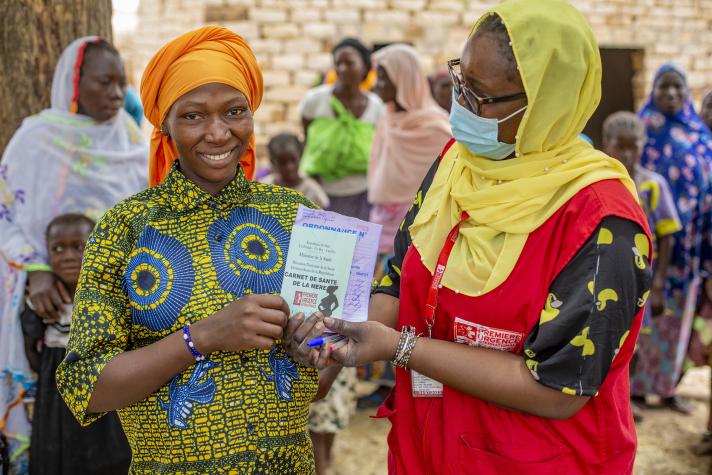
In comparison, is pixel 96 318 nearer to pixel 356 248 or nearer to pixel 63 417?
pixel 356 248

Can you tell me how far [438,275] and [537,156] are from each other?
39 centimetres

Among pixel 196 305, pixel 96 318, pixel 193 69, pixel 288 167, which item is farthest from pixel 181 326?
pixel 288 167

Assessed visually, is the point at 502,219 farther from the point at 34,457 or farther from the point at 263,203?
the point at 34,457

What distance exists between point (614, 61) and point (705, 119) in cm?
467

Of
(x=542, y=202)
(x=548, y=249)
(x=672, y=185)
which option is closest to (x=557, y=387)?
(x=548, y=249)

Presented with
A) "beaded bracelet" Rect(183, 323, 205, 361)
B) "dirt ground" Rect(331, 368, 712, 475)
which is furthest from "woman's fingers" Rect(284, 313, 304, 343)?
"dirt ground" Rect(331, 368, 712, 475)

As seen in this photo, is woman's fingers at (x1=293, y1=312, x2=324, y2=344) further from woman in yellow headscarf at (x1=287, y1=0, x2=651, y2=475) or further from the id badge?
the id badge

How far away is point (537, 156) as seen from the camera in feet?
5.79

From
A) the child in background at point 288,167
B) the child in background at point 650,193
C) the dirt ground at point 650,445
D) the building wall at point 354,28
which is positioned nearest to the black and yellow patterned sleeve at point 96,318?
the dirt ground at point 650,445

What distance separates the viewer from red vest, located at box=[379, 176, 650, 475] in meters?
1.67

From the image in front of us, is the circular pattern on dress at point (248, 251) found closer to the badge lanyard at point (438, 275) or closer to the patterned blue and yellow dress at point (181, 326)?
the patterned blue and yellow dress at point (181, 326)

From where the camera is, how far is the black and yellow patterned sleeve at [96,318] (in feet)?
5.49

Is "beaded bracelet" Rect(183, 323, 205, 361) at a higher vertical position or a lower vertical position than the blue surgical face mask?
lower

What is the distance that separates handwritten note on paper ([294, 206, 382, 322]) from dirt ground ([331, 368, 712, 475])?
2802 mm
